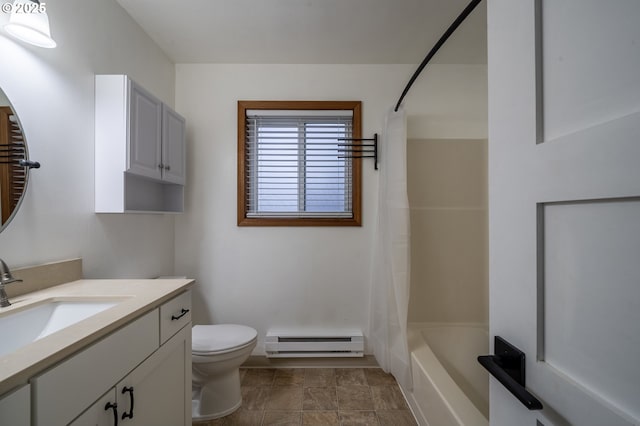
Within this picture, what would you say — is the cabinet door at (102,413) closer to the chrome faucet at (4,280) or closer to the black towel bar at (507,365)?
the chrome faucet at (4,280)

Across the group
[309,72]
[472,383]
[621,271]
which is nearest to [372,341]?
[472,383]

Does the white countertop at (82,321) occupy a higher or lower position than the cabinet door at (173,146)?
lower

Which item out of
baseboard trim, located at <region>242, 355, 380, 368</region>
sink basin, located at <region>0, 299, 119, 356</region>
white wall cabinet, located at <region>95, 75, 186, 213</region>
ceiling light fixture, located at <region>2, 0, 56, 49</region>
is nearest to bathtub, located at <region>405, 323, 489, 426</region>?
baseboard trim, located at <region>242, 355, 380, 368</region>

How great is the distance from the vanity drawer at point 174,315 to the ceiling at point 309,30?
165 centimetres

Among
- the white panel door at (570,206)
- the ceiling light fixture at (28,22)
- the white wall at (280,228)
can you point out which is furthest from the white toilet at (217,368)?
the ceiling light fixture at (28,22)

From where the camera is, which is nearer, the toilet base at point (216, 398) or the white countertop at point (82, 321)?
the white countertop at point (82, 321)

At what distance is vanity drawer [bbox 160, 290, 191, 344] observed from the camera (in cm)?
103

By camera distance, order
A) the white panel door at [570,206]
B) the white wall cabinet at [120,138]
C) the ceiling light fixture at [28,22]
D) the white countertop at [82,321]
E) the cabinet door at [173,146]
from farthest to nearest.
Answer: the cabinet door at [173,146], the white wall cabinet at [120,138], the ceiling light fixture at [28,22], the white countertop at [82,321], the white panel door at [570,206]

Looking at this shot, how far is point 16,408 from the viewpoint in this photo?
1.74 feet

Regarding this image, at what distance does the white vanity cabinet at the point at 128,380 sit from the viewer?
61cm

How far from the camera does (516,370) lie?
1.62 feet

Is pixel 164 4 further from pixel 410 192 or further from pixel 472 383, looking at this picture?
pixel 472 383

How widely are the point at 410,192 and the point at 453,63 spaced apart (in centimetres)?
110

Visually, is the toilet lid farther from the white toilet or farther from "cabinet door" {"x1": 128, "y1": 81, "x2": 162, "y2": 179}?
"cabinet door" {"x1": 128, "y1": 81, "x2": 162, "y2": 179}
